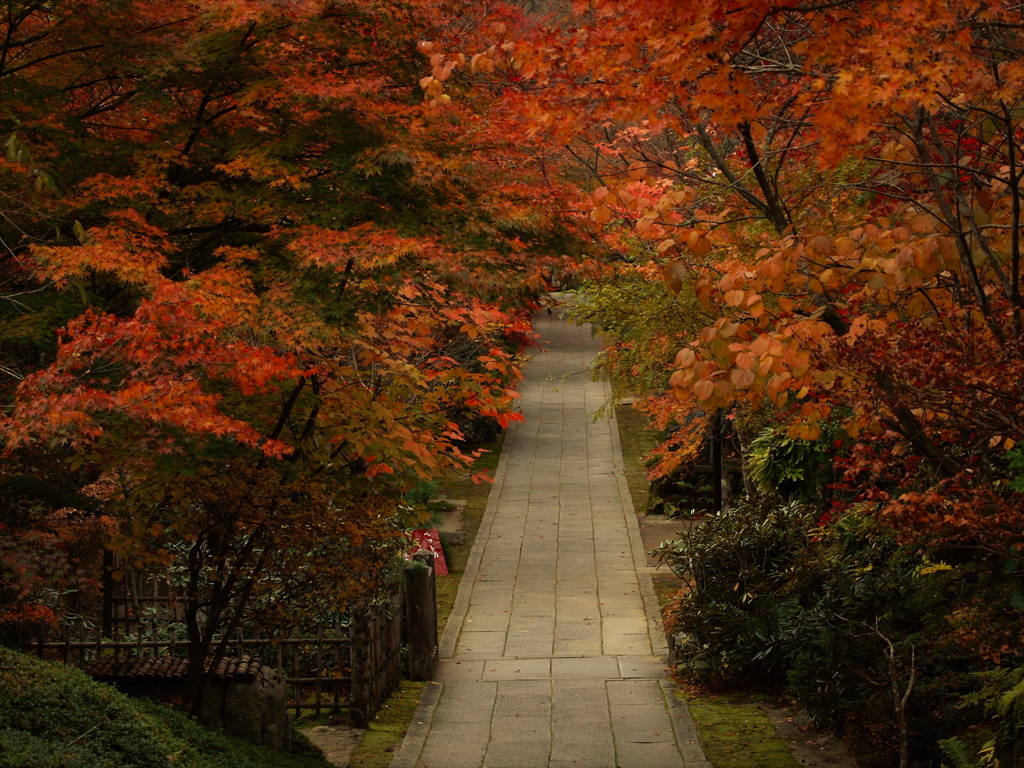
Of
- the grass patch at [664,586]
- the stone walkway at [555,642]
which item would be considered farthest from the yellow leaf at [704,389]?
the grass patch at [664,586]

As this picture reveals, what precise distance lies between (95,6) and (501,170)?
336 centimetres

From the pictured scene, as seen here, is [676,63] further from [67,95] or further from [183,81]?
[67,95]

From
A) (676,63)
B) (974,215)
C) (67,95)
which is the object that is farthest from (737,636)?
(67,95)

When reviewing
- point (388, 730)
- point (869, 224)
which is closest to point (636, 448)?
point (388, 730)

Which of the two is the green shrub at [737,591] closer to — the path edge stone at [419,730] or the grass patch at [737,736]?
the grass patch at [737,736]

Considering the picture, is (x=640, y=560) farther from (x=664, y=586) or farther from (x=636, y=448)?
(x=636, y=448)

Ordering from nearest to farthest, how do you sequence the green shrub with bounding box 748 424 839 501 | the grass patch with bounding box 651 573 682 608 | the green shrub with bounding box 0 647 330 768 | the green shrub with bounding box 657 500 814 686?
1. the green shrub with bounding box 0 647 330 768
2. the green shrub with bounding box 657 500 814 686
3. the green shrub with bounding box 748 424 839 501
4. the grass patch with bounding box 651 573 682 608

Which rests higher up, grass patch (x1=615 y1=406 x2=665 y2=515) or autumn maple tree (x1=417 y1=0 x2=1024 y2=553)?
autumn maple tree (x1=417 y1=0 x2=1024 y2=553)

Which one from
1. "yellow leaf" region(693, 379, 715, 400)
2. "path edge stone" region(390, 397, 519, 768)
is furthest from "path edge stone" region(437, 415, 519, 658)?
"yellow leaf" region(693, 379, 715, 400)

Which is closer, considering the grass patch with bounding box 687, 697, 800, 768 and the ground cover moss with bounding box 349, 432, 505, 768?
the grass patch with bounding box 687, 697, 800, 768

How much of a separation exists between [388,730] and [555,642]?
3.28 metres

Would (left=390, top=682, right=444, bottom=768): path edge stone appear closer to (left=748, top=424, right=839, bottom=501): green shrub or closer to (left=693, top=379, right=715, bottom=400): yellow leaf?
(left=748, top=424, right=839, bottom=501): green shrub

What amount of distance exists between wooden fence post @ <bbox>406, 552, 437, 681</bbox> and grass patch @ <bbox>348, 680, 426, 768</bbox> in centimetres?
18

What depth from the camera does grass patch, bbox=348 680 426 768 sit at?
785 cm
